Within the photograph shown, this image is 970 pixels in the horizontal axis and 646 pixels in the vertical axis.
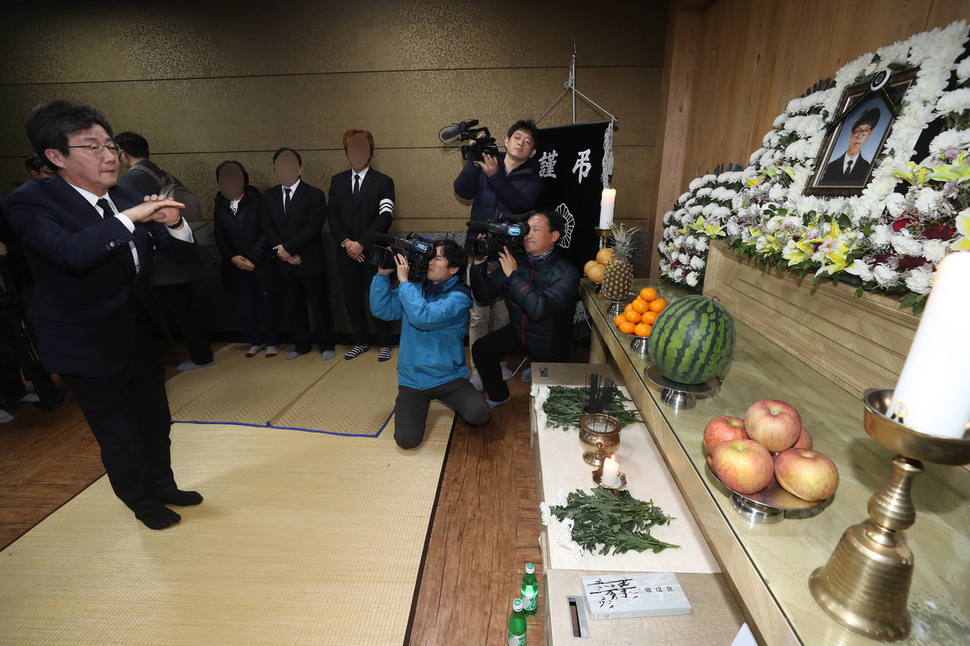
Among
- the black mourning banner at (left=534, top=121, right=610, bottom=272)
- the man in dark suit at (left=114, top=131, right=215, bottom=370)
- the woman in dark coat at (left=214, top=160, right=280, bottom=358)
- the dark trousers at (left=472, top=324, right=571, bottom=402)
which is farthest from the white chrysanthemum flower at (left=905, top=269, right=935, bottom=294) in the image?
the woman in dark coat at (left=214, top=160, right=280, bottom=358)

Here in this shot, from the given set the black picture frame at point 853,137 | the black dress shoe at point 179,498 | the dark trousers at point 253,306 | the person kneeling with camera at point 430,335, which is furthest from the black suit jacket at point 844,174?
the dark trousers at point 253,306

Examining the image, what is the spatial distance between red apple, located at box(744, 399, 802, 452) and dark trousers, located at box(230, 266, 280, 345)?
371cm

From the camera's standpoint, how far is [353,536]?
1.87 metres

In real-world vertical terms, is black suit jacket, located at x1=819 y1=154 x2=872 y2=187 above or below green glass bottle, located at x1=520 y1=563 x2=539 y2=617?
above

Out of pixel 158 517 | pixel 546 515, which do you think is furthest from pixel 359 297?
pixel 546 515

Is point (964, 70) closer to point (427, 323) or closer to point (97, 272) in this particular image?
point (427, 323)

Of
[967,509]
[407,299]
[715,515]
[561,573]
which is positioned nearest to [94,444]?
[407,299]

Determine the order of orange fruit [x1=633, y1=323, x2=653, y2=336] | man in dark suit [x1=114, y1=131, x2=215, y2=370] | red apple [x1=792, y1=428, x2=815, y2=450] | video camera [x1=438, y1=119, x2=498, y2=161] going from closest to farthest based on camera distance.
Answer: red apple [x1=792, y1=428, x2=815, y2=450] → orange fruit [x1=633, y1=323, x2=653, y2=336] → man in dark suit [x1=114, y1=131, x2=215, y2=370] → video camera [x1=438, y1=119, x2=498, y2=161]

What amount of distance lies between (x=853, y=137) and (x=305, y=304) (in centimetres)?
369

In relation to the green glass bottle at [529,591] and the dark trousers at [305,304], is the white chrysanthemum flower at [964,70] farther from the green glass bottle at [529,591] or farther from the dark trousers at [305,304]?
the dark trousers at [305,304]

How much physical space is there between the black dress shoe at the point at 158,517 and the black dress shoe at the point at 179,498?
0.24 ft

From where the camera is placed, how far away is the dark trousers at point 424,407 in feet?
7.87

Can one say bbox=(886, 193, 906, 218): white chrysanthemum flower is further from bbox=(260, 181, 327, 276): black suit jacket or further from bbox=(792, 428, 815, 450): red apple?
bbox=(260, 181, 327, 276): black suit jacket

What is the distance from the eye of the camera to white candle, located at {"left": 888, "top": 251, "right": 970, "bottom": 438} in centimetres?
50
